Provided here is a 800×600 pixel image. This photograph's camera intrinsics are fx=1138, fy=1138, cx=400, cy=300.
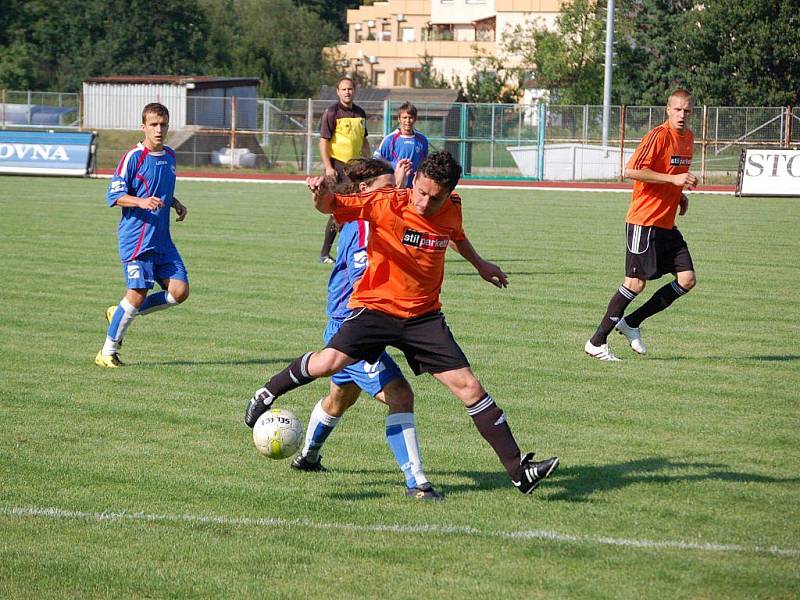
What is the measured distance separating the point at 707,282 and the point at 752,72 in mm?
37640

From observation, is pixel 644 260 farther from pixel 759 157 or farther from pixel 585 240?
pixel 759 157

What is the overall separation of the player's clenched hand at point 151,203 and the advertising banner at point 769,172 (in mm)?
22799

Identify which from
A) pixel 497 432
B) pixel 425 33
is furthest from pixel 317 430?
pixel 425 33

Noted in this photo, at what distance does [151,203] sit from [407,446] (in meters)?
3.73

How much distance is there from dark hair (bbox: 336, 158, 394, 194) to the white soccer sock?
391cm

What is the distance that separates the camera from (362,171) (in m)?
5.97

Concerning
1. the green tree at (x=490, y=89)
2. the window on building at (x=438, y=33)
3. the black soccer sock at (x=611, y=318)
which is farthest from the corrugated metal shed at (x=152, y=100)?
the window on building at (x=438, y=33)

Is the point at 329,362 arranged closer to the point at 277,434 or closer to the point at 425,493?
the point at 277,434

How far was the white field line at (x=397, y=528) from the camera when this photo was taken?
514 centimetres

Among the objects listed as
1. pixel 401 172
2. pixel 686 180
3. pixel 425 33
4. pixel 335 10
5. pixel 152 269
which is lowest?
pixel 152 269

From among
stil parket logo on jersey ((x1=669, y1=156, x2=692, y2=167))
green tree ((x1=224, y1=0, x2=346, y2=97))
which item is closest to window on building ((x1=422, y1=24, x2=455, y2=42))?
green tree ((x1=224, y1=0, x2=346, y2=97))

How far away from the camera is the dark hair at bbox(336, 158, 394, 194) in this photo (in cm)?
593

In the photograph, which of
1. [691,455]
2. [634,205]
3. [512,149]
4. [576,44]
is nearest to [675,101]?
[634,205]

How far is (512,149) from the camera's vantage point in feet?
133
